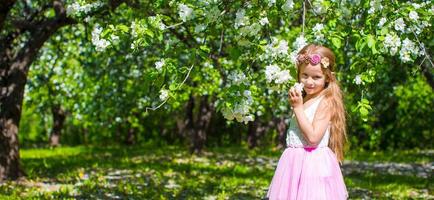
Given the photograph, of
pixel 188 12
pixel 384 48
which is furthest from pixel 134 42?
pixel 384 48

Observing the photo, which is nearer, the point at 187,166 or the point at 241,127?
the point at 187,166

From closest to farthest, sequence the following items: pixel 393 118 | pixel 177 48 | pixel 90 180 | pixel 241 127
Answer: pixel 177 48
pixel 90 180
pixel 393 118
pixel 241 127

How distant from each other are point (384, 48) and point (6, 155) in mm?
8603

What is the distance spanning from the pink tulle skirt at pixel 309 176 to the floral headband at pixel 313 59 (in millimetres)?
745

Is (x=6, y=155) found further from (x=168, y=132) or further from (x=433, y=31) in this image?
(x=168, y=132)

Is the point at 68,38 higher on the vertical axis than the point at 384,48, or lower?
higher

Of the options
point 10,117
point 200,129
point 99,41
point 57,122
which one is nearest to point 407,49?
point 99,41

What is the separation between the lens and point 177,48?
6621 mm

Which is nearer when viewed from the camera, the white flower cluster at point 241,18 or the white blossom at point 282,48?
the white blossom at point 282,48

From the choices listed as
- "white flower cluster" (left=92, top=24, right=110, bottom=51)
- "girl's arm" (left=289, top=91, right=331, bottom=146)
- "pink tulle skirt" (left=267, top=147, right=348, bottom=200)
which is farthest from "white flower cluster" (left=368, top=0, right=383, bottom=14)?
"white flower cluster" (left=92, top=24, right=110, bottom=51)

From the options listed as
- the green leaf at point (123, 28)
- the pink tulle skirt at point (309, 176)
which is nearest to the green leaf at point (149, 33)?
the green leaf at point (123, 28)

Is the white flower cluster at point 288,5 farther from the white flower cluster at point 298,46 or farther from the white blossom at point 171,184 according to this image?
the white blossom at point 171,184

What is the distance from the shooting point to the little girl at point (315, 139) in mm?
5723

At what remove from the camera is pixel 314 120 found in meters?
5.68
